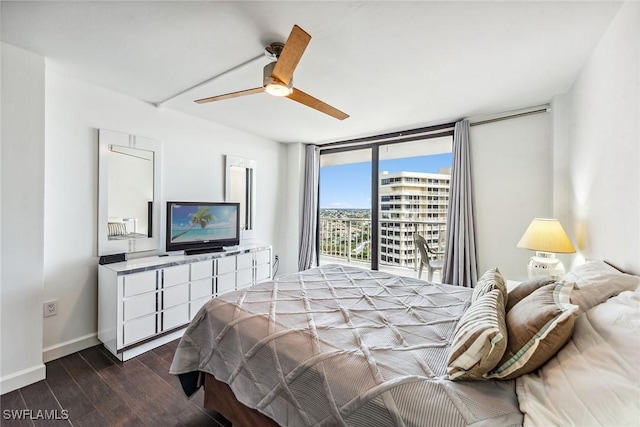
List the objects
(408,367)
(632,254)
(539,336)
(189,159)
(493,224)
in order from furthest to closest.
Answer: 1. (189,159)
2. (493,224)
3. (632,254)
4. (408,367)
5. (539,336)

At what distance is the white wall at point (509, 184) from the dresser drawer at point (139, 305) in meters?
3.54

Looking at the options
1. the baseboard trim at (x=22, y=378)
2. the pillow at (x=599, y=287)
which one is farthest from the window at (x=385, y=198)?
the baseboard trim at (x=22, y=378)

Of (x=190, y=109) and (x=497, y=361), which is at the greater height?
(x=190, y=109)

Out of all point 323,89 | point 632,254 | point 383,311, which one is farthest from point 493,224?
point 323,89

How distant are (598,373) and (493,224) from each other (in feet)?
8.72

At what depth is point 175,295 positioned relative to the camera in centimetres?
271

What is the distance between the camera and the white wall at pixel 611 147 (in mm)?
1401

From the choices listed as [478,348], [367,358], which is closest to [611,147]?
[478,348]

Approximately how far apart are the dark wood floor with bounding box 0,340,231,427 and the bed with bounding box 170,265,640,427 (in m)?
0.18

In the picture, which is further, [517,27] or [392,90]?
[392,90]

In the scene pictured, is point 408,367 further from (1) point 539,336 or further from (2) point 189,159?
(2) point 189,159

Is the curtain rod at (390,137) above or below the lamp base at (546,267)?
above

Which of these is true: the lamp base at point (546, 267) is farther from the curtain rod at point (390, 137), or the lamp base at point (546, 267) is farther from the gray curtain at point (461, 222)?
the curtain rod at point (390, 137)

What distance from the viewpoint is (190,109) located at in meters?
3.14
